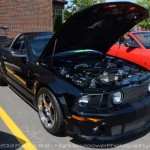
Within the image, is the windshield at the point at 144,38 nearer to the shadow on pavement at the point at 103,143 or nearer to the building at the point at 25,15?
the shadow on pavement at the point at 103,143

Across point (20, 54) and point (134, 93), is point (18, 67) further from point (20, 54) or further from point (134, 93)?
point (134, 93)

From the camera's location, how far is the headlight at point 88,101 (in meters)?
3.89

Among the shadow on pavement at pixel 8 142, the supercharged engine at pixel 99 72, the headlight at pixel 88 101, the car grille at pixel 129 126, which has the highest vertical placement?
the supercharged engine at pixel 99 72

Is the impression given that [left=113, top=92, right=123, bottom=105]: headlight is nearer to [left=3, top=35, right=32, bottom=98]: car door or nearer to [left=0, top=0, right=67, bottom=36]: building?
[left=3, top=35, right=32, bottom=98]: car door

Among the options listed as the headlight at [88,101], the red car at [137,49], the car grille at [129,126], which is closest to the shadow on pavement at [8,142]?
the headlight at [88,101]

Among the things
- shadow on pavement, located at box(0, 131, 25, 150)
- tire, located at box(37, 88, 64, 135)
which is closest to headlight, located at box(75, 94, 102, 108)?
tire, located at box(37, 88, 64, 135)

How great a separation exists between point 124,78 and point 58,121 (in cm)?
115

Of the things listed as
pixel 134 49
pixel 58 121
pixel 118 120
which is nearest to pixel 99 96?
pixel 118 120

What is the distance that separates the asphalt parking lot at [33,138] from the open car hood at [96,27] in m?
1.14

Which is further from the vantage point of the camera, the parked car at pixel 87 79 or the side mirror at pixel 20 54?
the side mirror at pixel 20 54

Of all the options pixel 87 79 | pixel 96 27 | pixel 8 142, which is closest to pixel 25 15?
pixel 96 27

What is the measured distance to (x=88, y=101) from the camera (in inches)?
153

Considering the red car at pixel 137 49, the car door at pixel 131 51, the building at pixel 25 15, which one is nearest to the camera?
the red car at pixel 137 49

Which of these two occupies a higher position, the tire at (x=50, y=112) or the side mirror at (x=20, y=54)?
the side mirror at (x=20, y=54)
